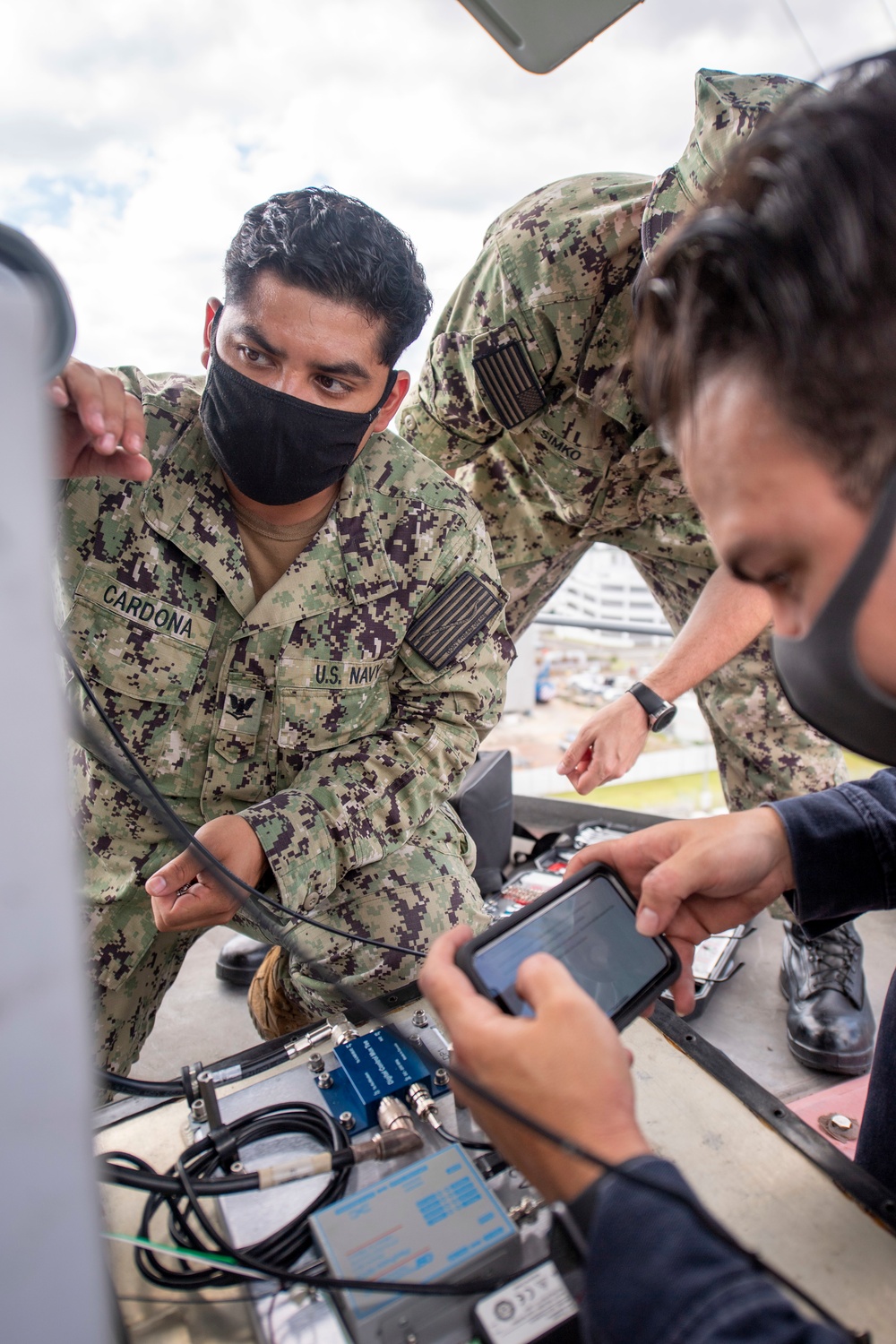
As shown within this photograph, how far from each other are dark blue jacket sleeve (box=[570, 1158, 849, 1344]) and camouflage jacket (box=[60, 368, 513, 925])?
31.6 inches

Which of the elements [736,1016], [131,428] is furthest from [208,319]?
[736,1016]

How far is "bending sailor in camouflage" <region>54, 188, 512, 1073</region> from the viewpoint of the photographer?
1.30 metres

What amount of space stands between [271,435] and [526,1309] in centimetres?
108

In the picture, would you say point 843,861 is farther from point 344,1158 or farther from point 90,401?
A: point 90,401

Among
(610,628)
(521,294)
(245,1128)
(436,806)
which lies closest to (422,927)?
(436,806)

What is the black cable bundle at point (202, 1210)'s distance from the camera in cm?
67

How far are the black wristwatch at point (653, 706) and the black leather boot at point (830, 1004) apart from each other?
49 centimetres

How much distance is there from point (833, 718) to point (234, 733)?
3.21 ft

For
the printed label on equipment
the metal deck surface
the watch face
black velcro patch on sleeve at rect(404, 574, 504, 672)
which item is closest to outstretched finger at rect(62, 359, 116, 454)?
black velcro patch on sleeve at rect(404, 574, 504, 672)

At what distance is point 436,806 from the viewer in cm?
154

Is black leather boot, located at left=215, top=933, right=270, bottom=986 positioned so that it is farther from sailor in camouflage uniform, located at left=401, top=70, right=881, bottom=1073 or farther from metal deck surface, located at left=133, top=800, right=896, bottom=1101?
sailor in camouflage uniform, located at left=401, top=70, right=881, bottom=1073

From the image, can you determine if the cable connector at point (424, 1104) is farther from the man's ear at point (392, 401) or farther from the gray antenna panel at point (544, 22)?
the gray antenna panel at point (544, 22)

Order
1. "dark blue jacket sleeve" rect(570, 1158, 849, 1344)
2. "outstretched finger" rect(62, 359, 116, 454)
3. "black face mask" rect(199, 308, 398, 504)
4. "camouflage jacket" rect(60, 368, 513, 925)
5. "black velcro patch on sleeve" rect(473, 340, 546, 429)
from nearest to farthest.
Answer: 1. "dark blue jacket sleeve" rect(570, 1158, 849, 1344)
2. "outstretched finger" rect(62, 359, 116, 454)
3. "black face mask" rect(199, 308, 398, 504)
4. "camouflage jacket" rect(60, 368, 513, 925)
5. "black velcro patch on sleeve" rect(473, 340, 546, 429)

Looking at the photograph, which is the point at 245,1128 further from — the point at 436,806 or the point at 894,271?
the point at 894,271
